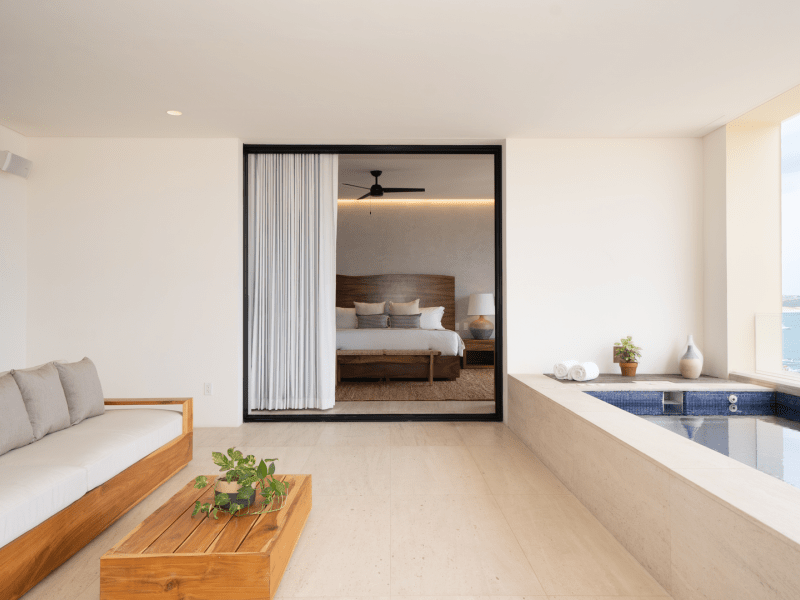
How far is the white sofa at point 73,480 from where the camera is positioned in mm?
1758

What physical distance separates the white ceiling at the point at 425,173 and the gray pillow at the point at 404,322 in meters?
1.90

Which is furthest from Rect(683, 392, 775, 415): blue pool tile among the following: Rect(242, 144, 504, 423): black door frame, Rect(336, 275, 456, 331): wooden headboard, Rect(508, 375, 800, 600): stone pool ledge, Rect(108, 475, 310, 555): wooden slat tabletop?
Rect(336, 275, 456, 331): wooden headboard

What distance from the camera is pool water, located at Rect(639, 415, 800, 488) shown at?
258cm

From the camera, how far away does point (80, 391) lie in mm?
2797

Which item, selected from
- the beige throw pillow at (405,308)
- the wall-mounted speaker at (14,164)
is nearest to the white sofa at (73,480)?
the wall-mounted speaker at (14,164)

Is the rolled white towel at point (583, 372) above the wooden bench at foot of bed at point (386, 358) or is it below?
above

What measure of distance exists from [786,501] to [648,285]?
310 cm

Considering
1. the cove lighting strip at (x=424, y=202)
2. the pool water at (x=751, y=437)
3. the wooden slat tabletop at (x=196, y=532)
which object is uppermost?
the cove lighting strip at (x=424, y=202)

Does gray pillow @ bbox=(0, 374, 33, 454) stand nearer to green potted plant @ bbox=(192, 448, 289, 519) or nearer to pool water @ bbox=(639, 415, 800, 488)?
green potted plant @ bbox=(192, 448, 289, 519)

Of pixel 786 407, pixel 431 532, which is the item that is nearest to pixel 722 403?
pixel 786 407

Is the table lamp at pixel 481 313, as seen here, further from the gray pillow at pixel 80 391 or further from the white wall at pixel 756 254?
the gray pillow at pixel 80 391

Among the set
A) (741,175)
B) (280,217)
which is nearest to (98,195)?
(280,217)

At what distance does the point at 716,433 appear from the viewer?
123 inches

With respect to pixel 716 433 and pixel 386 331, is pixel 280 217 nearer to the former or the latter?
pixel 386 331
